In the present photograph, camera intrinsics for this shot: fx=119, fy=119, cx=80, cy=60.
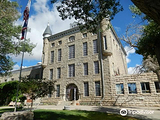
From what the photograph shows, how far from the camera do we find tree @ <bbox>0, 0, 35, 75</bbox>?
1241cm

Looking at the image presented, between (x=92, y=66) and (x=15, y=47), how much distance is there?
1218 centimetres

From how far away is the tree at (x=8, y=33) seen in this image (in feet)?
40.7

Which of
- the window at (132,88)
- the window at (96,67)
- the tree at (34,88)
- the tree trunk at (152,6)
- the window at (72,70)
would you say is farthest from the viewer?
the window at (72,70)

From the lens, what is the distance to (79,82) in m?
21.4

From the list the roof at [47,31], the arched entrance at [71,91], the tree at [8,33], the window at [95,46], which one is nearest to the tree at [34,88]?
the tree at [8,33]

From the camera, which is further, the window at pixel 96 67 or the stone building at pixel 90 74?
the window at pixel 96 67

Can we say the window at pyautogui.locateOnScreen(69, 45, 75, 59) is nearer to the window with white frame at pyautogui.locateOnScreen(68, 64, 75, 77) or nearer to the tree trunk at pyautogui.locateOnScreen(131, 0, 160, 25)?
the window with white frame at pyautogui.locateOnScreen(68, 64, 75, 77)

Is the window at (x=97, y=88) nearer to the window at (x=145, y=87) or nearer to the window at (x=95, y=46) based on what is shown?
the window at (x=95, y=46)

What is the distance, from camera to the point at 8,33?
12.8m

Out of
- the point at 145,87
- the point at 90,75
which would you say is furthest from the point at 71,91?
the point at 145,87

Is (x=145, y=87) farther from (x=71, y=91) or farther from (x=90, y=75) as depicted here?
(x=71, y=91)

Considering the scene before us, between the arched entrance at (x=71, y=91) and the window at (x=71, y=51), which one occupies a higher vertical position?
the window at (x=71, y=51)

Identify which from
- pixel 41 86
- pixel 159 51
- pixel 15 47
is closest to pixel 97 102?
pixel 41 86

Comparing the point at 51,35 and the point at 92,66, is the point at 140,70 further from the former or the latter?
the point at 51,35
